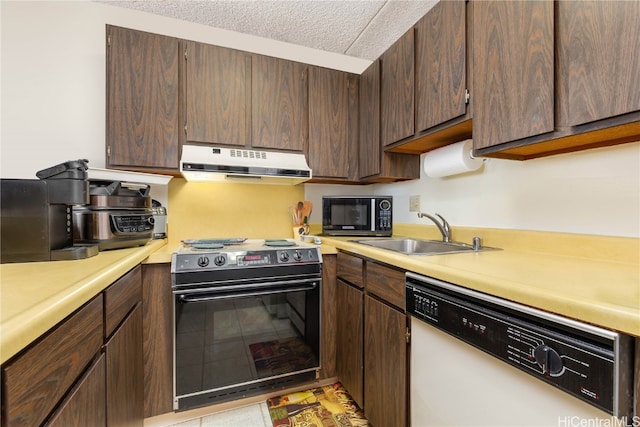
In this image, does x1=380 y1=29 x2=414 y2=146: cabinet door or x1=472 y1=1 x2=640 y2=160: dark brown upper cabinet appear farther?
x1=380 y1=29 x2=414 y2=146: cabinet door

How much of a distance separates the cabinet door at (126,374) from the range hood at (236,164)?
2.63 feet

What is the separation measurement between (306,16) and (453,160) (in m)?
1.39

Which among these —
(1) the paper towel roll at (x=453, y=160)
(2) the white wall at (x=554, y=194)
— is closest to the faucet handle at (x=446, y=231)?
(2) the white wall at (x=554, y=194)

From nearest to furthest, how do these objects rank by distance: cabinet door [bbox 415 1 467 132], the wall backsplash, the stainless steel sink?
cabinet door [bbox 415 1 467 132], the stainless steel sink, the wall backsplash

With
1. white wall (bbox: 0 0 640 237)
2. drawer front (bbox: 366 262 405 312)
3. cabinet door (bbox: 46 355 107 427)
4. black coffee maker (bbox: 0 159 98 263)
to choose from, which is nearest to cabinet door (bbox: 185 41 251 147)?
white wall (bbox: 0 0 640 237)

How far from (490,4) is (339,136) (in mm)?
1156

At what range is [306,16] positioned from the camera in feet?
6.19

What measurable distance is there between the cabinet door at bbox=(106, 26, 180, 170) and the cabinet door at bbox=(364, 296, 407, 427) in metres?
1.46

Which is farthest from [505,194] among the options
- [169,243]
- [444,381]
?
[169,243]

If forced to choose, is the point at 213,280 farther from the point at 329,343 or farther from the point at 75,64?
the point at 75,64

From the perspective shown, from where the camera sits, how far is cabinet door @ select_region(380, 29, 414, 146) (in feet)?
5.23

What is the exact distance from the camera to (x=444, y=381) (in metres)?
0.93

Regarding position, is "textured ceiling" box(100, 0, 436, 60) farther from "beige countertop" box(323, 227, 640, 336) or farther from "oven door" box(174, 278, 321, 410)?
"oven door" box(174, 278, 321, 410)

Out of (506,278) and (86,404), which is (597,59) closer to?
(506,278)
